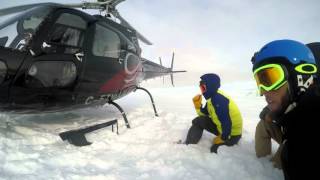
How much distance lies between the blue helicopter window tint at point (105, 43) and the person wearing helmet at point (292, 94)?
10.9 feet

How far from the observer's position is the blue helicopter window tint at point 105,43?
198 inches

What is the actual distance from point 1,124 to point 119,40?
2760 mm

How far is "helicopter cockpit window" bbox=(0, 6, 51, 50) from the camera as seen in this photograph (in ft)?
13.9

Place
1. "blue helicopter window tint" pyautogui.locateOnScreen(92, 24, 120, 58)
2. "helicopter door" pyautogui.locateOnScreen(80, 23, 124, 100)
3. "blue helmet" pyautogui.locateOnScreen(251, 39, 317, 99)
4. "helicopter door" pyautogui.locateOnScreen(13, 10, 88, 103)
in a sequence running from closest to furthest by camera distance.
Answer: "blue helmet" pyautogui.locateOnScreen(251, 39, 317, 99) → "helicopter door" pyautogui.locateOnScreen(13, 10, 88, 103) → "helicopter door" pyautogui.locateOnScreen(80, 23, 124, 100) → "blue helicopter window tint" pyautogui.locateOnScreen(92, 24, 120, 58)

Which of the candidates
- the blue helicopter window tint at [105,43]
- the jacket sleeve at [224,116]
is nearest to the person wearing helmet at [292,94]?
the jacket sleeve at [224,116]

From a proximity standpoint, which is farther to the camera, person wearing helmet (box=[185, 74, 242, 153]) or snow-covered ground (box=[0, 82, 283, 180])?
person wearing helmet (box=[185, 74, 242, 153])

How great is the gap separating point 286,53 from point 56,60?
136 inches

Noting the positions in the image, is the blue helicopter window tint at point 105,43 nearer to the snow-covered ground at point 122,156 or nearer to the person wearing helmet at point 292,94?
the snow-covered ground at point 122,156

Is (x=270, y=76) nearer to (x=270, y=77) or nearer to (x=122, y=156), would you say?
(x=270, y=77)

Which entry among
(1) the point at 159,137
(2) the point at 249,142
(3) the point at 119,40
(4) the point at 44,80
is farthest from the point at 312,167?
(3) the point at 119,40

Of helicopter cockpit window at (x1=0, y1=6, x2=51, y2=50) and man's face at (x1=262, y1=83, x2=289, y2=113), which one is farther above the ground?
helicopter cockpit window at (x1=0, y1=6, x2=51, y2=50)

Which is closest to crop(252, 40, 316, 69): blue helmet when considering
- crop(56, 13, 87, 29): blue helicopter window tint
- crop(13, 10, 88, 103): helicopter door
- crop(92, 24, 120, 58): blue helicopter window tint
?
crop(13, 10, 88, 103): helicopter door

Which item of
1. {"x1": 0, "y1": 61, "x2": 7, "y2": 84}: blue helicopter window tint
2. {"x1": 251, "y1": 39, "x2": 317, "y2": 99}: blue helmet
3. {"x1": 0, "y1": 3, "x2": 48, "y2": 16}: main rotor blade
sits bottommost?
{"x1": 0, "y1": 61, "x2": 7, "y2": 84}: blue helicopter window tint

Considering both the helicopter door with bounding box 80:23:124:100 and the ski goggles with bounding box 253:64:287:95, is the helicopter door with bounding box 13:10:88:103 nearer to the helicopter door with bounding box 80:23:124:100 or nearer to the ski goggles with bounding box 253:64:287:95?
the helicopter door with bounding box 80:23:124:100
